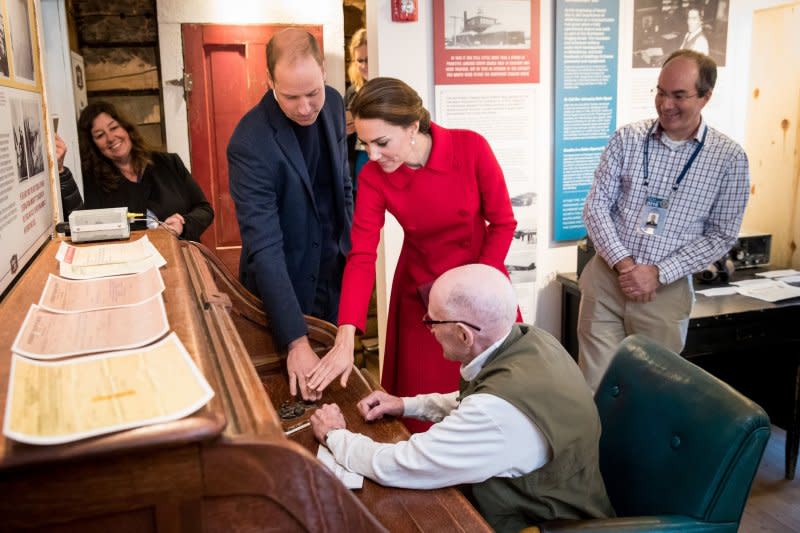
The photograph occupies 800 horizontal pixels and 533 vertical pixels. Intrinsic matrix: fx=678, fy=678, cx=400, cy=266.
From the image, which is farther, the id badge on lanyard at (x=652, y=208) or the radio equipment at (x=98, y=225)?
the id badge on lanyard at (x=652, y=208)

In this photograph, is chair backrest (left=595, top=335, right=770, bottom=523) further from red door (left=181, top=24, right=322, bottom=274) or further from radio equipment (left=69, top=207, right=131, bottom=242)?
red door (left=181, top=24, right=322, bottom=274)

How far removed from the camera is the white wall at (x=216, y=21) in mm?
4387

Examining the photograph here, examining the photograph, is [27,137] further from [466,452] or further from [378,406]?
[466,452]

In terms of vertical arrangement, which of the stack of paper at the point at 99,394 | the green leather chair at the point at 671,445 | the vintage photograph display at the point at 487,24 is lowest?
the green leather chair at the point at 671,445

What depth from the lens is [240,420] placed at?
2.55 ft

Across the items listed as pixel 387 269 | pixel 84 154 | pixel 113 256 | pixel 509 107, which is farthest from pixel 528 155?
pixel 113 256

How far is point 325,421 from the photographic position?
1.51m

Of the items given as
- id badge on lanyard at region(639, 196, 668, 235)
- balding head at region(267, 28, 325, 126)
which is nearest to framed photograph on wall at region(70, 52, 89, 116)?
balding head at region(267, 28, 325, 126)

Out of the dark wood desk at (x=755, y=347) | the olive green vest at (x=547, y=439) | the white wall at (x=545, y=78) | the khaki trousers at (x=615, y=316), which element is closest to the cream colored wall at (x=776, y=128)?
the white wall at (x=545, y=78)

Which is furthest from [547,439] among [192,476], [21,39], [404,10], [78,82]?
[78,82]

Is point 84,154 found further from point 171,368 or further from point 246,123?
point 171,368

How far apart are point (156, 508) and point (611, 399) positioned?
1.32 m

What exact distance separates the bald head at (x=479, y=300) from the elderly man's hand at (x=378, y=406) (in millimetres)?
286

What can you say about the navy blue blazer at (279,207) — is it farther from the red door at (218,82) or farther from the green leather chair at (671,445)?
the red door at (218,82)
